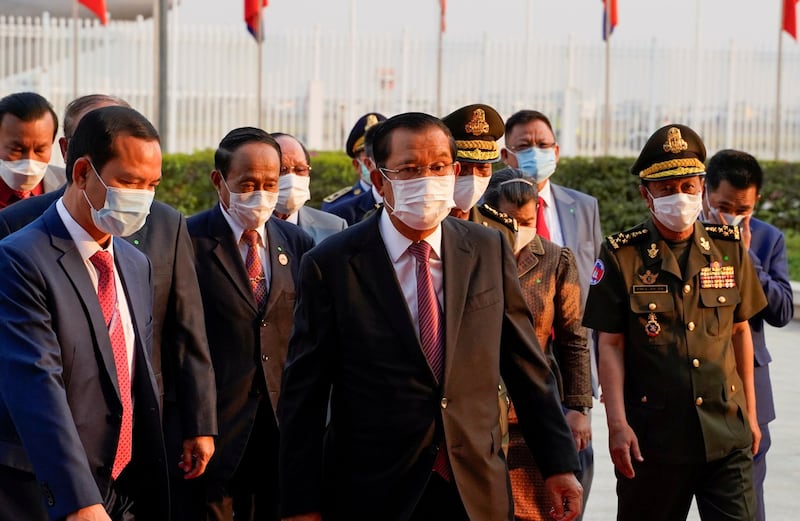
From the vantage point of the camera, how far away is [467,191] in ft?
18.6

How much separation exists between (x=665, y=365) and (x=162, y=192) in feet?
47.0

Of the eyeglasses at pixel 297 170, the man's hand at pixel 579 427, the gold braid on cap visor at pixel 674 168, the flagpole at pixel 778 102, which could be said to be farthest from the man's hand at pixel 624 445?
the flagpole at pixel 778 102

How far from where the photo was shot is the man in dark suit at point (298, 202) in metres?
6.65

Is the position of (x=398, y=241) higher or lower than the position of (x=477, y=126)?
lower

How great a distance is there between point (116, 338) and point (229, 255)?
1633 millimetres

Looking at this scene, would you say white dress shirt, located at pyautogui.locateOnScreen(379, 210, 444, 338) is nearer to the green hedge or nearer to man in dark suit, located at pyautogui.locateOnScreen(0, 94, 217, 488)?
man in dark suit, located at pyautogui.locateOnScreen(0, 94, 217, 488)

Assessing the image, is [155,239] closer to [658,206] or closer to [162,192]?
[658,206]

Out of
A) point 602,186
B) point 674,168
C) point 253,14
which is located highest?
point 253,14

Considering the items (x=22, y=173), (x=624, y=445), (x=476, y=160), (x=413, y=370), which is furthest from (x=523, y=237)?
(x=22, y=173)

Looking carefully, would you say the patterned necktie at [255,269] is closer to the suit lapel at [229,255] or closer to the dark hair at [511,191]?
the suit lapel at [229,255]

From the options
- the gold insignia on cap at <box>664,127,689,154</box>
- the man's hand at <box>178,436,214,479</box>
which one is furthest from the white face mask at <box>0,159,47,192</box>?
the gold insignia on cap at <box>664,127,689,154</box>

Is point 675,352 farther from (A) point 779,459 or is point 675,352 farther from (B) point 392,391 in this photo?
(A) point 779,459

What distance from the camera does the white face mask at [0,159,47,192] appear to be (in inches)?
240

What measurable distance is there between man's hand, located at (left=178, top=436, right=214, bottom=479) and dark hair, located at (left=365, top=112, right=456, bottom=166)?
3.80 feet
